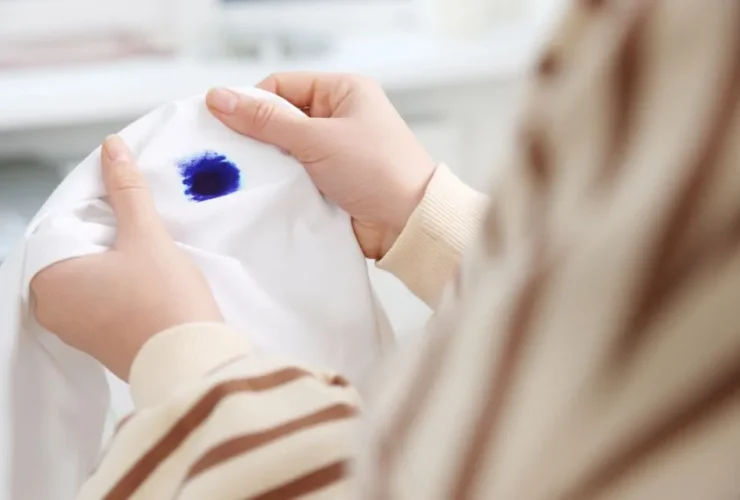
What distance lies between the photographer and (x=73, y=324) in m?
0.45

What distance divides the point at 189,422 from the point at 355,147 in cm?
28

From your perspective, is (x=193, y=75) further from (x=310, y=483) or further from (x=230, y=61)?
(x=310, y=483)

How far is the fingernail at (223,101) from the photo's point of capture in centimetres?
53

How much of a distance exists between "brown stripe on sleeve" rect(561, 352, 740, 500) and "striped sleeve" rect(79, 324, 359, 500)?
109 mm

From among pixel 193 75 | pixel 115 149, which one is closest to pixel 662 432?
pixel 115 149

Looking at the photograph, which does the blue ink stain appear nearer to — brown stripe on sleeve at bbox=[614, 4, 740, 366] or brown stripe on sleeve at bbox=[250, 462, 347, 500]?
brown stripe on sleeve at bbox=[250, 462, 347, 500]

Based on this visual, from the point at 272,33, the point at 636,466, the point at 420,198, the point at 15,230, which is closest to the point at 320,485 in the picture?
the point at 636,466

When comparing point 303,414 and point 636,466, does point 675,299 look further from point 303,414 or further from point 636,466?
point 303,414

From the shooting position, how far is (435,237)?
1.75ft

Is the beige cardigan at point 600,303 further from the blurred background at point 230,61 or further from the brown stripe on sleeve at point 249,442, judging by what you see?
the blurred background at point 230,61

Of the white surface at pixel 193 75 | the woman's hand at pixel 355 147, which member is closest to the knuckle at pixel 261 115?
the woman's hand at pixel 355 147

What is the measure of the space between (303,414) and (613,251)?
171 millimetres

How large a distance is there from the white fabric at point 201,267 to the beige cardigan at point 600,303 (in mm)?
315

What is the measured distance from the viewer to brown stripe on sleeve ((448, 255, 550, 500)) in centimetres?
17
